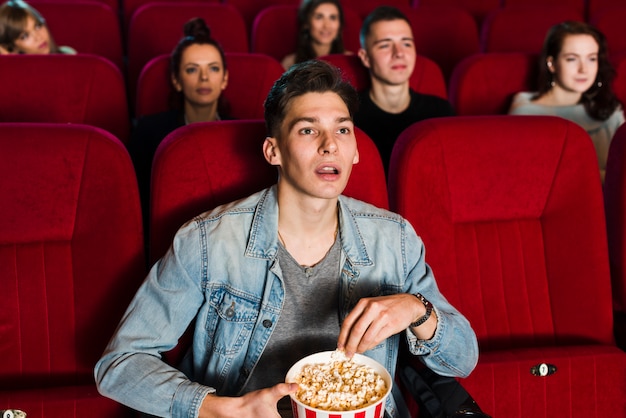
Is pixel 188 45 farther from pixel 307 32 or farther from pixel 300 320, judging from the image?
pixel 300 320

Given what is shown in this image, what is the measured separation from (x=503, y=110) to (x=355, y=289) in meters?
0.93

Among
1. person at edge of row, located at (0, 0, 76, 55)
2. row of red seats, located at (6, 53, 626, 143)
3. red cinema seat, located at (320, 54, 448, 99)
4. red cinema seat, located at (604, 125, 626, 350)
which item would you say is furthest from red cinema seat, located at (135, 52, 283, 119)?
red cinema seat, located at (604, 125, 626, 350)

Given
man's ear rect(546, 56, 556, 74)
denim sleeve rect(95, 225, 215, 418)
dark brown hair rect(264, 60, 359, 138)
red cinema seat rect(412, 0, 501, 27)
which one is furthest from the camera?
red cinema seat rect(412, 0, 501, 27)

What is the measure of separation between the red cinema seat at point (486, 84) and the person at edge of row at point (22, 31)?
97 cm

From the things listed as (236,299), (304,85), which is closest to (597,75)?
(304,85)

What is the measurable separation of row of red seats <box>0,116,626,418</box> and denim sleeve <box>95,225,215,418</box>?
0.09 metres

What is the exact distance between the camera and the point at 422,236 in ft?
3.29

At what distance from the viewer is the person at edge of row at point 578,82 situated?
65.7 inches

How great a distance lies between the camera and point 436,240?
1.01 metres

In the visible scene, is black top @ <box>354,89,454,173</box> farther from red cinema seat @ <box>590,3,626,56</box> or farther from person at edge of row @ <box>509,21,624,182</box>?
red cinema seat @ <box>590,3,626,56</box>

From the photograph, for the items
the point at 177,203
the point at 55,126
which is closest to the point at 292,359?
the point at 177,203

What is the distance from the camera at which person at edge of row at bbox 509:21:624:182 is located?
167 centimetres

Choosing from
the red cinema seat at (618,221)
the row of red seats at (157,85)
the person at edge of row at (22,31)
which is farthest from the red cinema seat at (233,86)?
the red cinema seat at (618,221)

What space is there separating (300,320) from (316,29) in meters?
1.26
